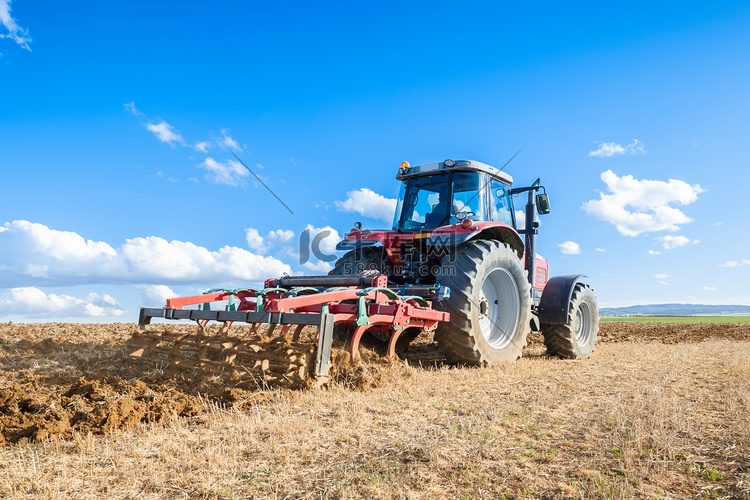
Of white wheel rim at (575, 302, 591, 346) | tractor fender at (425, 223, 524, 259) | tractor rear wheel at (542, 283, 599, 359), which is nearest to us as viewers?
tractor fender at (425, 223, 524, 259)

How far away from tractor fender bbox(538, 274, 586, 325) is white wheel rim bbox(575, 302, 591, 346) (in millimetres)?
1007

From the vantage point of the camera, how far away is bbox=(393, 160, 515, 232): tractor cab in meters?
7.04

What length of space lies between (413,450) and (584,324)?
7.10m

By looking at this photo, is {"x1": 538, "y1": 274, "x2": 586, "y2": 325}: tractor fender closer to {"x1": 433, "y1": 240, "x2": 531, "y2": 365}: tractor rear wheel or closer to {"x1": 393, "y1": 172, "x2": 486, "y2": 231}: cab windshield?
{"x1": 433, "y1": 240, "x2": 531, "y2": 365}: tractor rear wheel

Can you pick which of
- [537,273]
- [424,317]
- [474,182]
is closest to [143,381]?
[424,317]

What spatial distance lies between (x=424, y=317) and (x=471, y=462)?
8.13 feet

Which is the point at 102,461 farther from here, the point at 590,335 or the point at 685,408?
the point at 590,335

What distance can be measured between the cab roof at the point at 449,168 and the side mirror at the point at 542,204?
684 mm

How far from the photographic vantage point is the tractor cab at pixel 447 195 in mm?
7035

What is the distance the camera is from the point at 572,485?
2658 mm

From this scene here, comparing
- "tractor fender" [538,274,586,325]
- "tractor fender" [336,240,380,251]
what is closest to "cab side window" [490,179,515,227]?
"tractor fender" [538,274,586,325]

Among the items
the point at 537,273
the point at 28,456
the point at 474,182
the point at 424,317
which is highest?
the point at 474,182

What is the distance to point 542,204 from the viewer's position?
310 inches

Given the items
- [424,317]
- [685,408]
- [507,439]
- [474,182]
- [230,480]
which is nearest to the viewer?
[230,480]
